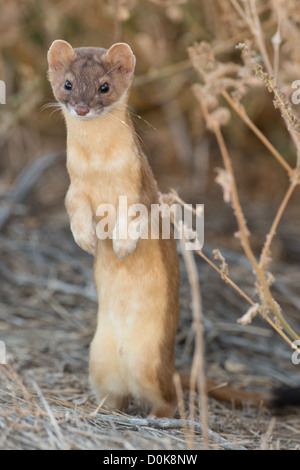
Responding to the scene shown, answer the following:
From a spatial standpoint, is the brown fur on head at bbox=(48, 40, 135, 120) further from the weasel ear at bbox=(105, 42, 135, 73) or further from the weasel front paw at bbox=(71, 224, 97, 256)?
the weasel front paw at bbox=(71, 224, 97, 256)

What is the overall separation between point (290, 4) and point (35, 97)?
7.77 feet

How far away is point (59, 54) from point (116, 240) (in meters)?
0.75

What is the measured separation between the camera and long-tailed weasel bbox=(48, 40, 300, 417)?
8.32 ft

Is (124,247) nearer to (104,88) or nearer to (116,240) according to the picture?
(116,240)

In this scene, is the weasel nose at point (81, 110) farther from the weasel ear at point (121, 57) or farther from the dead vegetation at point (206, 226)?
the dead vegetation at point (206, 226)

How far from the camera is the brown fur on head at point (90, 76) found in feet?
8.07

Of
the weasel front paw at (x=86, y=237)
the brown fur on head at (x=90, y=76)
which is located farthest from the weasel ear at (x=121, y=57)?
the weasel front paw at (x=86, y=237)

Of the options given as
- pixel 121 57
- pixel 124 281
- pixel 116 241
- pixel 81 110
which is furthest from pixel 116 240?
pixel 121 57

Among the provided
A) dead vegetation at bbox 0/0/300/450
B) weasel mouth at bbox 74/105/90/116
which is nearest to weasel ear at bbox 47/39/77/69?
weasel mouth at bbox 74/105/90/116

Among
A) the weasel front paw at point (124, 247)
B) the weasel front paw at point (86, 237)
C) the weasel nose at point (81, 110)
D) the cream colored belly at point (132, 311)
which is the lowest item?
the cream colored belly at point (132, 311)

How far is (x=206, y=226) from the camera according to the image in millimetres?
5461

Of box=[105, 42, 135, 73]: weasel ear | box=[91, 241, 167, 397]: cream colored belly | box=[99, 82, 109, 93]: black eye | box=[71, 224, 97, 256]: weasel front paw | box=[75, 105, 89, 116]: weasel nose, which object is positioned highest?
box=[105, 42, 135, 73]: weasel ear

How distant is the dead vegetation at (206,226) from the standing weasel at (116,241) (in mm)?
184

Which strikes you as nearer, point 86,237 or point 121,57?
point 121,57
